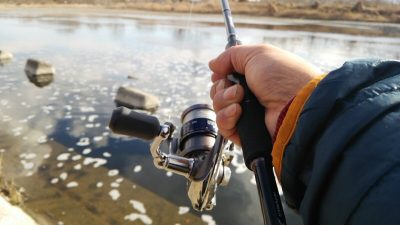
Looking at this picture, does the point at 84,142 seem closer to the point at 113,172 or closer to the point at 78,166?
the point at 78,166

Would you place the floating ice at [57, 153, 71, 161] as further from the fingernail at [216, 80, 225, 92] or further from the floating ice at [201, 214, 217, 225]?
the fingernail at [216, 80, 225, 92]

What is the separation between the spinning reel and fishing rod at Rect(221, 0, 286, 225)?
0.68ft

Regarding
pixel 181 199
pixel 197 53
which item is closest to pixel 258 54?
pixel 181 199

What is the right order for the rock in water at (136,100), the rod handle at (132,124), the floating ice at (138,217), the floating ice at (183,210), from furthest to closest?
the rock in water at (136,100) < the floating ice at (183,210) < the floating ice at (138,217) < the rod handle at (132,124)

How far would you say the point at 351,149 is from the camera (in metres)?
0.69

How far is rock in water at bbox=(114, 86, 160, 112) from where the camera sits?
755 cm

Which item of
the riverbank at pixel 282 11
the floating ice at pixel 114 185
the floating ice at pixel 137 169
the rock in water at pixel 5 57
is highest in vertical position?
the floating ice at pixel 114 185

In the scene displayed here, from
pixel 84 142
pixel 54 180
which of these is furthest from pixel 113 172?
pixel 84 142

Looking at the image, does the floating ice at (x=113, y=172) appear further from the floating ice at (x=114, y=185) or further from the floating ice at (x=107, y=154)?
the floating ice at (x=107, y=154)

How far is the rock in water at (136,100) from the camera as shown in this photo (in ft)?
24.8

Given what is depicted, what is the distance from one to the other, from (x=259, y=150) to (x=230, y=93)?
342mm

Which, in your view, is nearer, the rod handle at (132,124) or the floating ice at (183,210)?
the rod handle at (132,124)

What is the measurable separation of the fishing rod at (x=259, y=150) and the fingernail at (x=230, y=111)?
0.10 feet

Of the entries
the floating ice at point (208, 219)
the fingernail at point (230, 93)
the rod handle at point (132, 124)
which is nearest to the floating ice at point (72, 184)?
the floating ice at point (208, 219)
